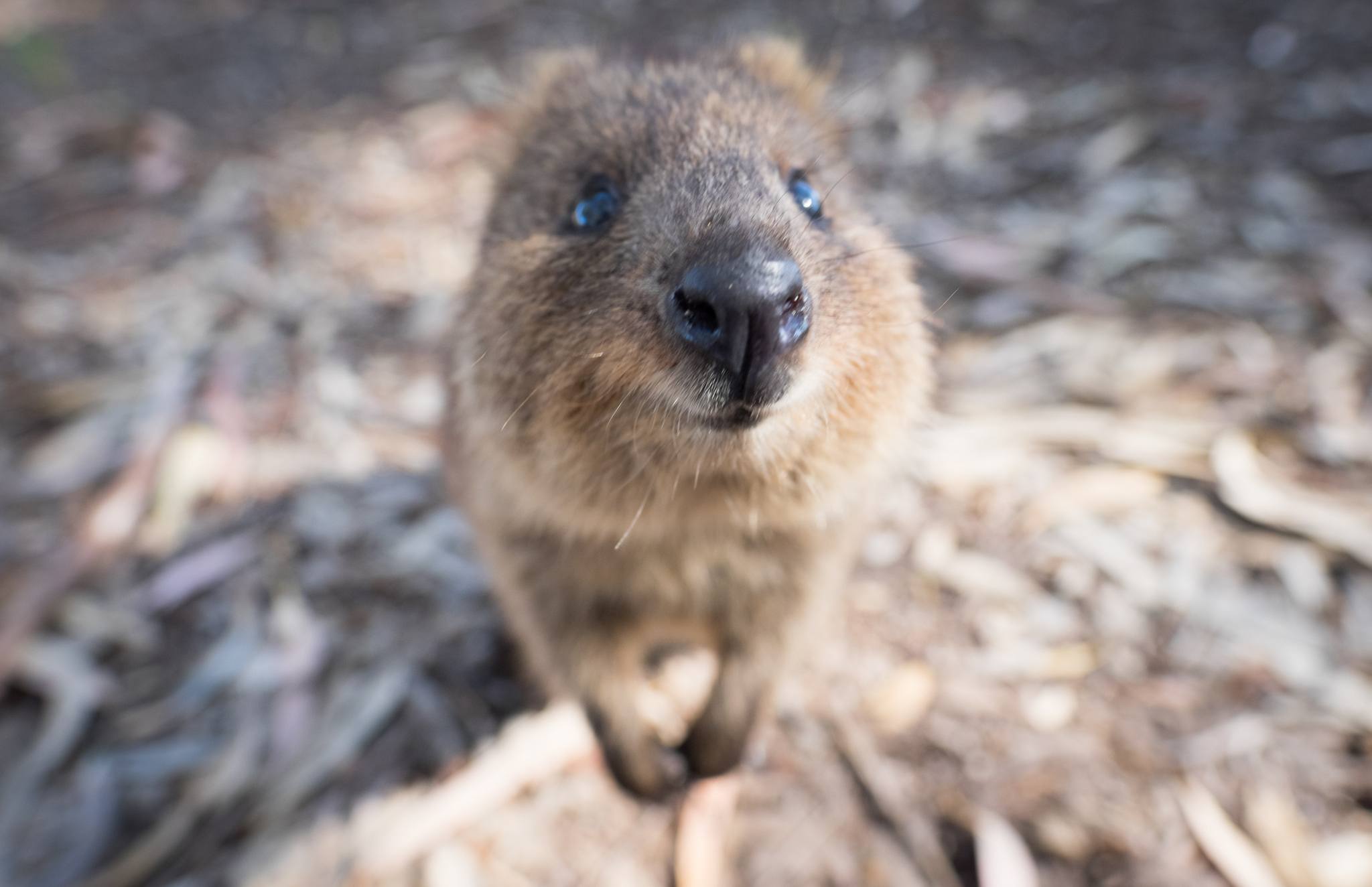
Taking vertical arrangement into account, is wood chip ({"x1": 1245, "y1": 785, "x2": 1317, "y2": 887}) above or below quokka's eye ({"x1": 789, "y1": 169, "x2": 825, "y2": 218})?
below

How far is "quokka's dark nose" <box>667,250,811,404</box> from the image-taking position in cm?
171

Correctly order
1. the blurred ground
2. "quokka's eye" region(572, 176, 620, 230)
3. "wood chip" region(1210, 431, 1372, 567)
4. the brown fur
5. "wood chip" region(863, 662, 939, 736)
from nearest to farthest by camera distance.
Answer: the brown fur, "quokka's eye" region(572, 176, 620, 230), the blurred ground, "wood chip" region(863, 662, 939, 736), "wood chip" region(1210, 431, 1372, 567)

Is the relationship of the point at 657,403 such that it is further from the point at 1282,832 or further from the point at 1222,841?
the point at 1282,832

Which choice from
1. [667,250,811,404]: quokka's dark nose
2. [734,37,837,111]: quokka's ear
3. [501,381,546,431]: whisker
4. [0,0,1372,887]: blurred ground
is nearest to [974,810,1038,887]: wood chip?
[0,0,1372,887]: blurred ground

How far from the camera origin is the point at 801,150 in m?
2.74

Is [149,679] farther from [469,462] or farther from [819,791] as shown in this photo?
[819,791]

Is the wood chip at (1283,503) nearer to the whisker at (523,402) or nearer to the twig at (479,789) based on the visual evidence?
the twig at (479,789)

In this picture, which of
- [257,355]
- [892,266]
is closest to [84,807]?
[257,355]

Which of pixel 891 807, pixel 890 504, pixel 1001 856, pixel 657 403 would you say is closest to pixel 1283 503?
pixel 890 504

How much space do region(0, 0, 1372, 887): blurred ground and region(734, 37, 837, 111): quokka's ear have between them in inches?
20.6

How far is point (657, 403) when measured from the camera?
195 centimetres

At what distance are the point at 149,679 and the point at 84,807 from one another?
19.7 inches

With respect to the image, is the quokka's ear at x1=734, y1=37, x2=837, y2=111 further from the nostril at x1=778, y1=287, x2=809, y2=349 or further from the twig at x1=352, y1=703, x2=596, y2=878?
the twig at x1=352, y1=703, x2=596, y2=878

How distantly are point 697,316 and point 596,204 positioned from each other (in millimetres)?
864
